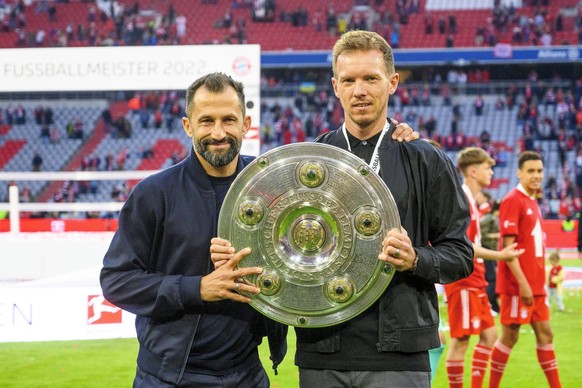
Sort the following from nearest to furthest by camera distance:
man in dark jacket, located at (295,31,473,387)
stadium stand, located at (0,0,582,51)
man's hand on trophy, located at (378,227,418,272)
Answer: man's hand on trophy, located at (378,227,418,272)
man in dark jacket, located at (295,31,473,387)
stadium stand, located at (0,0,582,51)

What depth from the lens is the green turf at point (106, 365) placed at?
21.0 ft

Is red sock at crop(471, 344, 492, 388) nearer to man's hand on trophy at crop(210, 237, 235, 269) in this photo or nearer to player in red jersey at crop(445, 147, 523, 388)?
player in red jersey at crop(445, 147, 523, 388)

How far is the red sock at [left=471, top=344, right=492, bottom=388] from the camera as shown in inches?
217

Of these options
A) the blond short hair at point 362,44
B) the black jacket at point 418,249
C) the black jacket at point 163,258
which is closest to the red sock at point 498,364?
the black jacket at point 418,249

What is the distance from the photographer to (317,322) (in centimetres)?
227

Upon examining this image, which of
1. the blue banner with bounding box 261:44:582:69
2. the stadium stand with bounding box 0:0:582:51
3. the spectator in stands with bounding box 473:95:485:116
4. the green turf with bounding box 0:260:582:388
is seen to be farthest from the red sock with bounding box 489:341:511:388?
A: the spectator in stands with bounding box 473:95:485:116

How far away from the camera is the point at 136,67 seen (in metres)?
7.21

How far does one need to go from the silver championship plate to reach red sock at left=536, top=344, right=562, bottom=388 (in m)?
3.69

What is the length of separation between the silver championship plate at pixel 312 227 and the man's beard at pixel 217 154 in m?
0.26

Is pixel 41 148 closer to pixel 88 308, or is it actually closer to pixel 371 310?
pixel 88 308

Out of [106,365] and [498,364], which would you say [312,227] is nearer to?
[498,364]

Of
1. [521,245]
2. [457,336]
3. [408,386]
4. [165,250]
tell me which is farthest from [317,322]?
[521,245]

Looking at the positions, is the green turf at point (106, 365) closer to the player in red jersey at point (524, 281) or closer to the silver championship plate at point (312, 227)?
the player in red jersey at point (524, 281)

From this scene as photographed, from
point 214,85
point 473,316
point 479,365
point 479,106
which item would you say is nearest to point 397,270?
point 214,85
